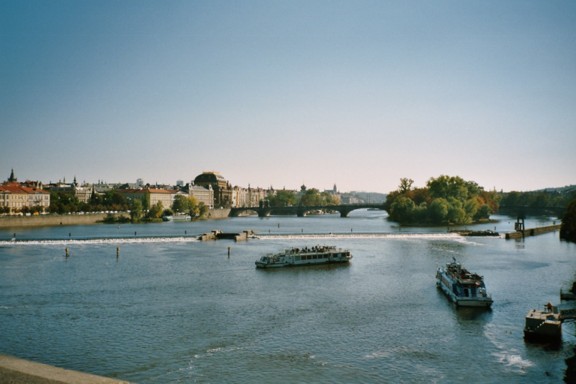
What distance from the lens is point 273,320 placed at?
1235 inches

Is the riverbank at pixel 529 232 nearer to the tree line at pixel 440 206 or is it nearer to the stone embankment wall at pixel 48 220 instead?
the tree line at pixel 440 206

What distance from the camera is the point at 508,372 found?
23312mm

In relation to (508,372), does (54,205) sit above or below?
above

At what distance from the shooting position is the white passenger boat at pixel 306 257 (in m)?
53.2

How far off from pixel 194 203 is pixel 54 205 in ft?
121

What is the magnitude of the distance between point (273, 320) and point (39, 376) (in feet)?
50.2

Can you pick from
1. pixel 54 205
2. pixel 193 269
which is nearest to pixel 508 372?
pixel 193 269

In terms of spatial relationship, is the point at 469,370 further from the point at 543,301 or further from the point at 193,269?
the point at 193,269

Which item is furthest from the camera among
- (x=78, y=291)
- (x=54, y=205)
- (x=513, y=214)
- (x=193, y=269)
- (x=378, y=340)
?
(x=513, y=214)

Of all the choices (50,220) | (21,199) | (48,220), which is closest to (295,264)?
(48,220)

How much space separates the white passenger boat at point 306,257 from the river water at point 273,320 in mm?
1468

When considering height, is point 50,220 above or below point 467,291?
above

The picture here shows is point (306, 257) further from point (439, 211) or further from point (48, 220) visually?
point (48, 220)

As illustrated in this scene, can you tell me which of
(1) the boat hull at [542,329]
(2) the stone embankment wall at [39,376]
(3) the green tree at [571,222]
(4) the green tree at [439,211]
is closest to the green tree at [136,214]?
(4) the green tree at [439,211]
